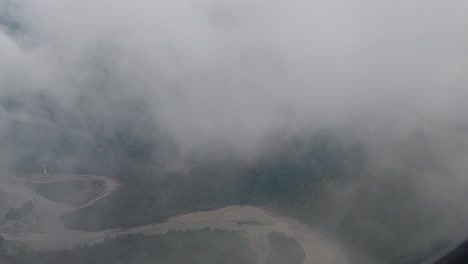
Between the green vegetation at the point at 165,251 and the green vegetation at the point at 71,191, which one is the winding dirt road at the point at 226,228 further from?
the green vegetation at the point at 165,251

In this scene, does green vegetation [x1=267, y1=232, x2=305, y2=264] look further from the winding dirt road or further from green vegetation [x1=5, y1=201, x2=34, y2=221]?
green vegetation [x1=5, y1=201, x2=34, y2=221]

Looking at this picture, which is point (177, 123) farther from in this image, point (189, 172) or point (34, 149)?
point (34, 149)

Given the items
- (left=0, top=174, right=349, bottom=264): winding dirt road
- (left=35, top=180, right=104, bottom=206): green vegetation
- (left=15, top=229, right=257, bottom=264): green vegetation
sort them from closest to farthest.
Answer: (left=15, top=229, right=257, bottom=264): green vegetation, (left=0, top=174, right=349, bottom=264): winding dirt road, (left=35, top=180, right=104, bottom=206): green vegetation

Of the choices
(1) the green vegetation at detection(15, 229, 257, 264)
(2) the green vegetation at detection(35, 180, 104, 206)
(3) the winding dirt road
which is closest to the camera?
(1) the green vegetation at detection(15, 229, 257, 264)

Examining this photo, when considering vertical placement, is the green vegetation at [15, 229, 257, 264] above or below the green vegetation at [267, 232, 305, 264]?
above

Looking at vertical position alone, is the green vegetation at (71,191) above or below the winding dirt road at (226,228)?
above

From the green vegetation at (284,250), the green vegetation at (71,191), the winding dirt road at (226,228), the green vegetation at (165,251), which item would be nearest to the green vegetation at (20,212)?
the winding dirt road at (226,228)

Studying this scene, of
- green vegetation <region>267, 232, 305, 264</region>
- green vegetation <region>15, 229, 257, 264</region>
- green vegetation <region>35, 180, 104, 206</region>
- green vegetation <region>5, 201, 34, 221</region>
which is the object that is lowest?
green vegetation <region>267, 232, 305, 264</region>

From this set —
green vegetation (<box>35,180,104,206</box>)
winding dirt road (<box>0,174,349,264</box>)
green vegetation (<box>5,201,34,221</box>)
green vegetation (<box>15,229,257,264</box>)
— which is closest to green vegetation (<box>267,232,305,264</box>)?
winding dirt road (<box>0,174,349,264</box>)
